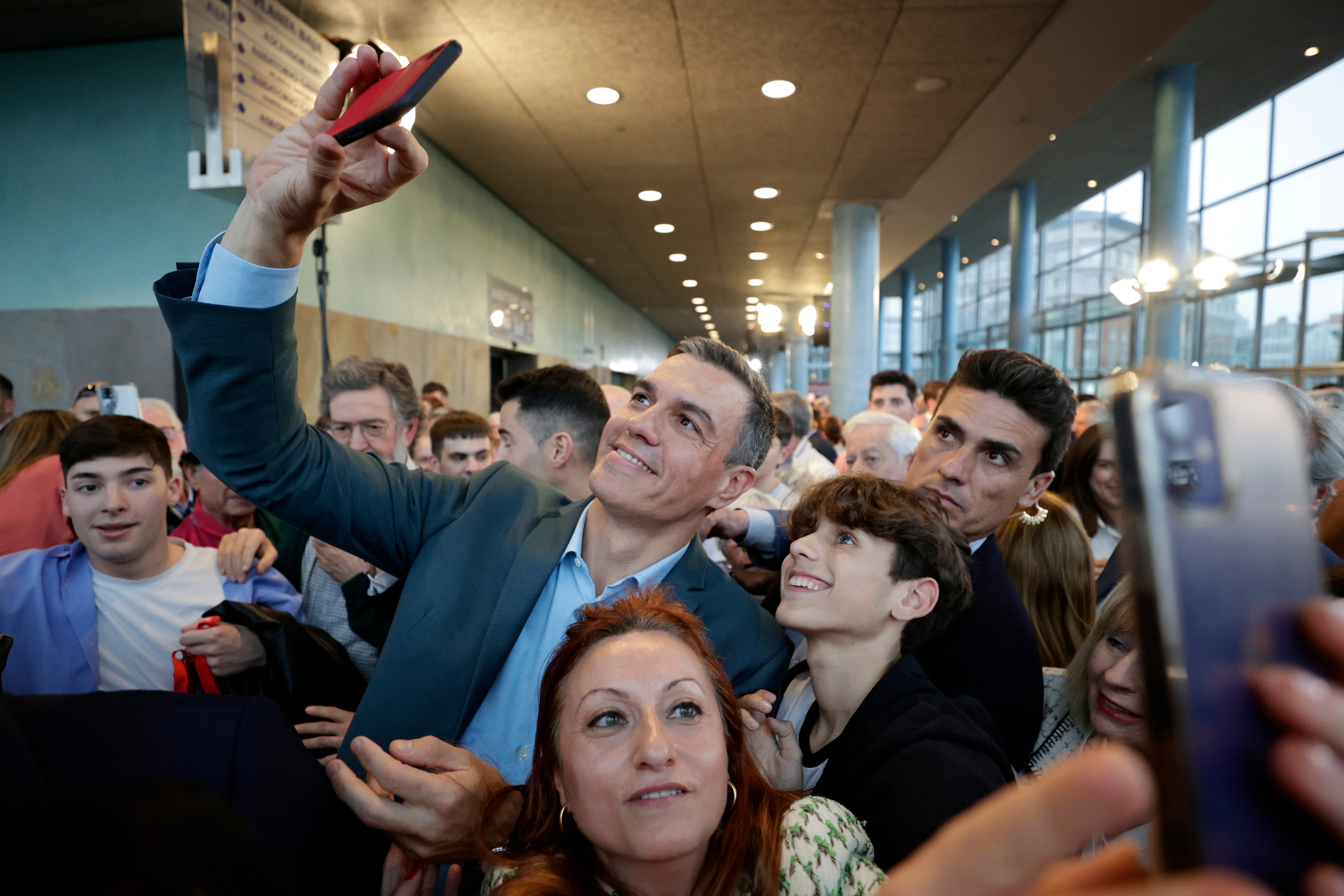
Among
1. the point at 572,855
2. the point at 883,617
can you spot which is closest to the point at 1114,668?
the point at 883,617

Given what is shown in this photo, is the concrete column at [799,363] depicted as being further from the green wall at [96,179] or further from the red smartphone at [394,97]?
the red smartphone at [394,97]

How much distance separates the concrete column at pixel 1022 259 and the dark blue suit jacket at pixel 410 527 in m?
13.0

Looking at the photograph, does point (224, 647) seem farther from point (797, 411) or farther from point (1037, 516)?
point (797, 411)

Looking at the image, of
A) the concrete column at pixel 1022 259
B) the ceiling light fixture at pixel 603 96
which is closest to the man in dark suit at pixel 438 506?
the ceiling light fixture at pixel 603 96

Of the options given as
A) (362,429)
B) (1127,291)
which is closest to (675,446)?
(362,429)

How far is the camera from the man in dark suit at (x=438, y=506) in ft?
3.94

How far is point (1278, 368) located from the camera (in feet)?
33.1

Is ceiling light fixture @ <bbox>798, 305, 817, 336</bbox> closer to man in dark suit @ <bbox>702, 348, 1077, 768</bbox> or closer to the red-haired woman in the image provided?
man in dark suit @ <bbox>702, 348, 1077, 768</bbox>

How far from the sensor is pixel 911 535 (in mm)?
1720

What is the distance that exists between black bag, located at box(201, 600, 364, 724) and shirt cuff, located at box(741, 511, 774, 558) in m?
1.23

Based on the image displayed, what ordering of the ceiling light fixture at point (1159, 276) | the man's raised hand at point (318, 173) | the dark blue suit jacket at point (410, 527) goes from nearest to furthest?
1. the man's raised hand at point (318, 173)
2. the dark blue suit jacket at point (410, 527)
3. the ceiling light fixture at point (1159, 276)

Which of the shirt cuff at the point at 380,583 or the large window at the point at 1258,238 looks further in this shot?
the large window at the point at 1258,238

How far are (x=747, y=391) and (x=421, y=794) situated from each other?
125 cm

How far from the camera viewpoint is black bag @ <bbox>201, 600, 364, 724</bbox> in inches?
71.9
